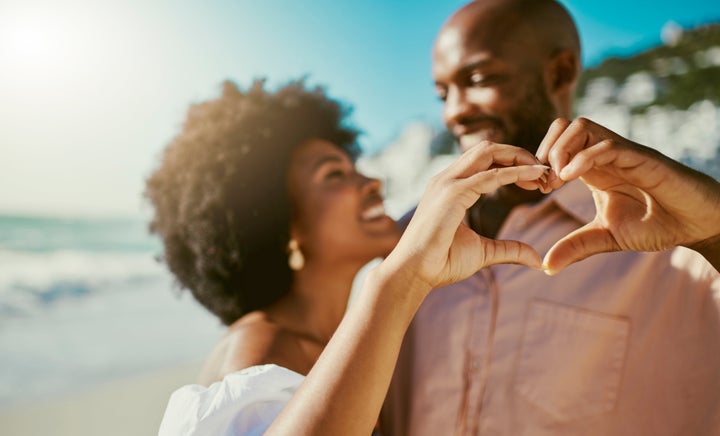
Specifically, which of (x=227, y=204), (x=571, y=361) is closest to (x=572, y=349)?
(x=571, y=361)

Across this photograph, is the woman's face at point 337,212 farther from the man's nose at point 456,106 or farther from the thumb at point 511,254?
the thumb at point 511,254

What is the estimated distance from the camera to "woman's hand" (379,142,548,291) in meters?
1.21

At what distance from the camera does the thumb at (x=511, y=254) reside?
1.37 metres

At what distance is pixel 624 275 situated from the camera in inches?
72.2

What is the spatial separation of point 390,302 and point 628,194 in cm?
72

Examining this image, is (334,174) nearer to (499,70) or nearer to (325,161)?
(325,161)

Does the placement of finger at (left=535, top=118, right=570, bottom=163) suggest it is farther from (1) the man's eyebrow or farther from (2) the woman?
(1) the man's eyebrow

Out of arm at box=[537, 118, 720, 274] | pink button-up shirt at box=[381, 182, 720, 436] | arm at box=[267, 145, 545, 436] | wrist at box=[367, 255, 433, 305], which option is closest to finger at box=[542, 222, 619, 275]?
arm at box=[537, 118, 720, 274]

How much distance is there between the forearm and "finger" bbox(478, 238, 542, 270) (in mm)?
265

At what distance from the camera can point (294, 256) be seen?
2668 millimetres

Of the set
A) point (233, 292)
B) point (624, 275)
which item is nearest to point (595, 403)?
point (624, 275)

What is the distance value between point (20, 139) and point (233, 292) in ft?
68.1

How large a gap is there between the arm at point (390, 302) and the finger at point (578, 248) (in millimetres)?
204

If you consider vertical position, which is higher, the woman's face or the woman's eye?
the woman's eye
